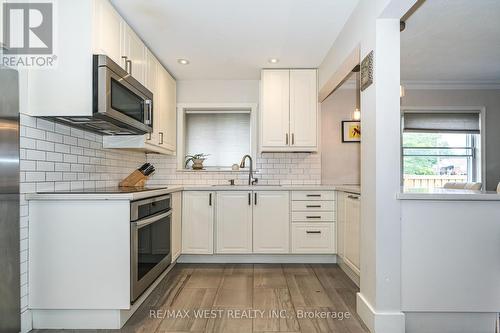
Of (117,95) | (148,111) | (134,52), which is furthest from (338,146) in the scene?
(117,95)

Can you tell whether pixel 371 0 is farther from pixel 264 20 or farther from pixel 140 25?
pixel 140 25

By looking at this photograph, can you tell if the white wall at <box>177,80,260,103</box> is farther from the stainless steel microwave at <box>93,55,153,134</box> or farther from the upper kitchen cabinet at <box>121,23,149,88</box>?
the stainless steel microwave at <box>93,55,153,134</box>

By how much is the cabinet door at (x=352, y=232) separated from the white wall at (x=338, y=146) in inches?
53.1

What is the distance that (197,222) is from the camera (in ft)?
11.7

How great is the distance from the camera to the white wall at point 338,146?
4426 millimetres

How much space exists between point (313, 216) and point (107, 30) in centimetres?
266

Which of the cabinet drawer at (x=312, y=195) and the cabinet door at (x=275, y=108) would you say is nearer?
the cabinet drawer at (x=312, y=195)

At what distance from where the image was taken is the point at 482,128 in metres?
4.66

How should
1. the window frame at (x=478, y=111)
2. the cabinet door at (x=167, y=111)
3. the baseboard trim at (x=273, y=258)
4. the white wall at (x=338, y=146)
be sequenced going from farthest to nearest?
the window frame at (x=478, y=111) < the white wall at (x=338, y=146) < the baseboard trim at (x=273, y=258) < the cabinet door at (x=167, y=111)

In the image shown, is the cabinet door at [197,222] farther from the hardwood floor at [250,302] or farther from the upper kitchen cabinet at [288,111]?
the upper kitchen cabinet at [288,111]

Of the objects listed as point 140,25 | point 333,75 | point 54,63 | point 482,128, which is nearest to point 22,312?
point 54,63

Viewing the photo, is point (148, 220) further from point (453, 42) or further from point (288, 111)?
point (453, 42)

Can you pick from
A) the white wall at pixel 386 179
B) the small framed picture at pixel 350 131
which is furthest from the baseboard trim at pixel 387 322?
the small framed picture at pixel 350 131

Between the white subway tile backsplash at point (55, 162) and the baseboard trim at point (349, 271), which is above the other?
the white subway tile backsplash at point (55, 162)
